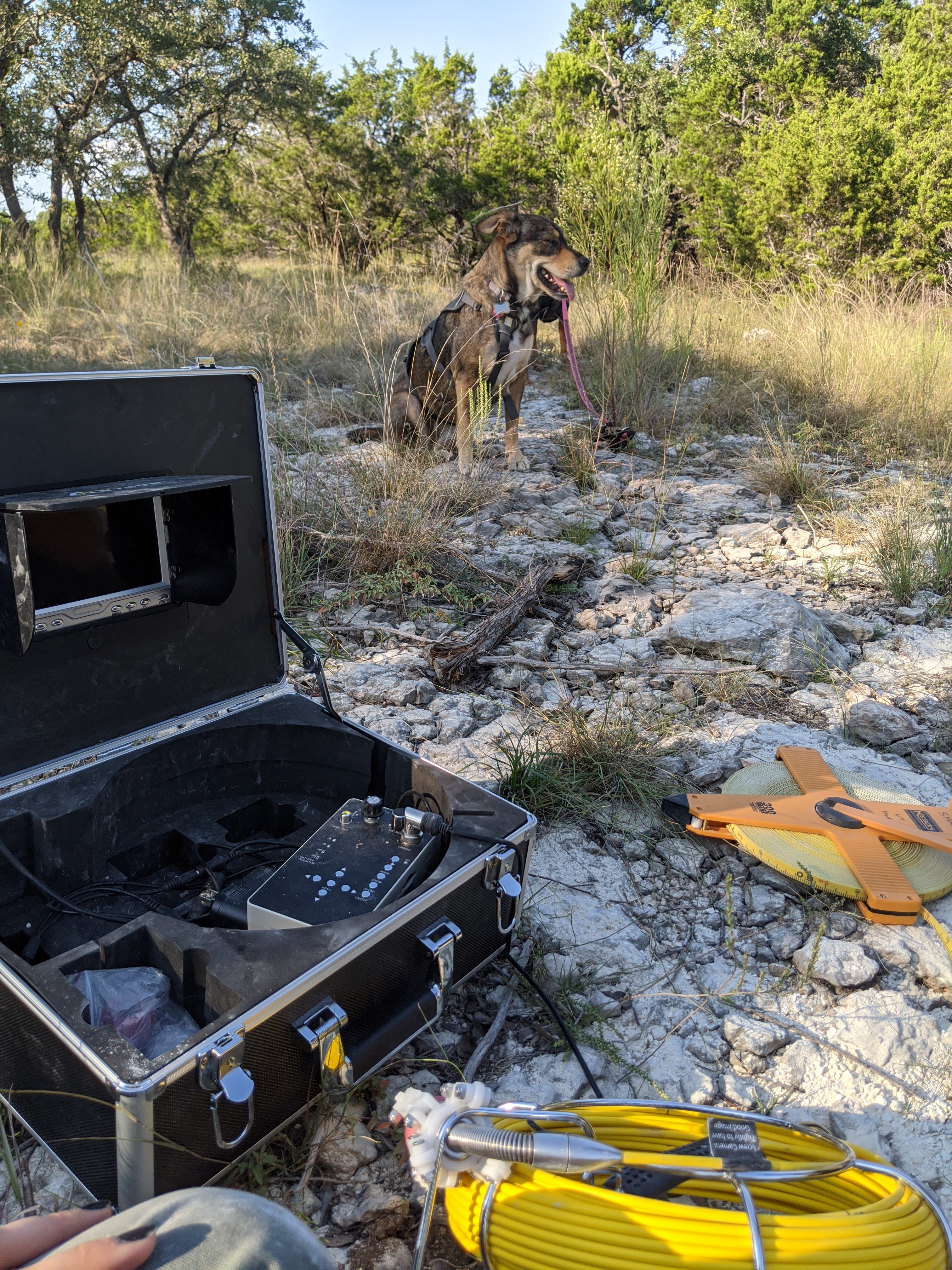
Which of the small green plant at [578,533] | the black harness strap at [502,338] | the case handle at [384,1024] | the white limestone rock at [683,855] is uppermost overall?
the black harness strap at [502,338]

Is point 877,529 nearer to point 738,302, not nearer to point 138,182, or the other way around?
point 738,302

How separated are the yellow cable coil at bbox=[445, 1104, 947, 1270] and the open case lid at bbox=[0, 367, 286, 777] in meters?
1.12

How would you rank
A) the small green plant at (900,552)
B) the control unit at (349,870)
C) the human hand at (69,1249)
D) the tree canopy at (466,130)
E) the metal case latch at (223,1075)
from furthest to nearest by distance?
the tree canopy at (466,130) → the small green plant at (900,552) → the control unit at (349,870) → the metal case latch at (223,1075) → the human hand at (69,1249)

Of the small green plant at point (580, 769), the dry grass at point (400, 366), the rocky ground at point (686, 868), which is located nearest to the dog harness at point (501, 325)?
the dry grass at point (400, 366)

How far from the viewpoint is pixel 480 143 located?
11.5 m

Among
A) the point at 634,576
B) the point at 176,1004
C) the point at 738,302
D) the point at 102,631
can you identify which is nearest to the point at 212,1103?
the point at 176,1004

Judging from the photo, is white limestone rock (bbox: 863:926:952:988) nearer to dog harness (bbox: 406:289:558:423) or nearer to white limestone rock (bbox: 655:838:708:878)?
white limestone rock (bbox: 655:838:708:878)

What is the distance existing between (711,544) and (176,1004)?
10.7ft

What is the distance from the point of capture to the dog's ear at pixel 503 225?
4.48m

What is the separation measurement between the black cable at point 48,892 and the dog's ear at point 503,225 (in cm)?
398

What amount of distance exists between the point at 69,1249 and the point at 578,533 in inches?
131

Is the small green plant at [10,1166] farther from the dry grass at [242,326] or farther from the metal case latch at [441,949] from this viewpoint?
the dry grass at [242,326]

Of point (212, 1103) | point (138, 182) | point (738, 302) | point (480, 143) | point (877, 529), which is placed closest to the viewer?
point (212, 1103)

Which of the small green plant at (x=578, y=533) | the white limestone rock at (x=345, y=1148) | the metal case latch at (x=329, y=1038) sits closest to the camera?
the metal case latch at (x=329, y=1038)
